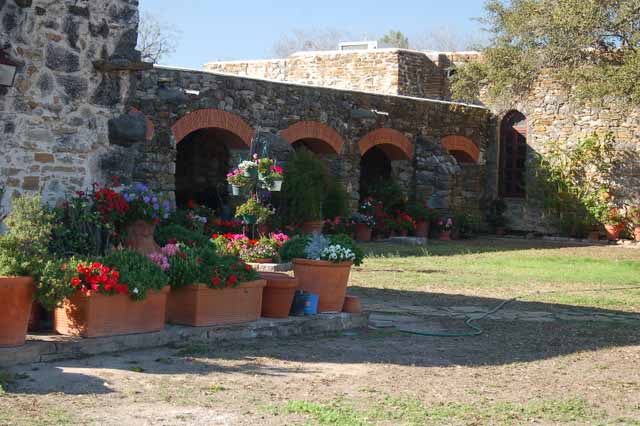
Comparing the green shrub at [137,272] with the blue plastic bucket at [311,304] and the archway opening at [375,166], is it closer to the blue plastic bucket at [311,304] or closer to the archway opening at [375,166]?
the blue plastic bucket at [311,304]

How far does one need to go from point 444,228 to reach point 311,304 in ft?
38.0

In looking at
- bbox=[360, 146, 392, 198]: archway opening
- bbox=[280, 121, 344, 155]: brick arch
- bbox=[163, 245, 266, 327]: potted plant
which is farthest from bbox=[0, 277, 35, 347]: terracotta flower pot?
bbox=[360, 146, 392, 198]: archway opening

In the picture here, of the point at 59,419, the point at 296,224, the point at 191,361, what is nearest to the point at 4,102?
the point at 191,361

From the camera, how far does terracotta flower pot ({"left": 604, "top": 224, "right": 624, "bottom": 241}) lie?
19359 millimetres

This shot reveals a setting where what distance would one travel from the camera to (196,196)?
59.5 ft

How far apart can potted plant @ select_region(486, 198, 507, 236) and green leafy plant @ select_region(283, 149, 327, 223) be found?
6782mm

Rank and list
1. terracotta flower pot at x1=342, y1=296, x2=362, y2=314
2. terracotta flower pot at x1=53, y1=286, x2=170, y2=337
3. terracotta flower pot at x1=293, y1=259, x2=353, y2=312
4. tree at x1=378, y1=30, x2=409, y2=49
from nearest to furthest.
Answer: terracotta flower pot at x1=53, y1=286, x2=170, y2=337 → terracotta flower pot at x1=293, y1=259, x2=353, y2=312 → terracotta flower pot at x1=342, y1=296, x2=362, y2=314 → tree at x1=378, y1=30, x2=409, y2=49

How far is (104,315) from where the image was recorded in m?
6.20

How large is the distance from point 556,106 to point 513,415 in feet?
53.2

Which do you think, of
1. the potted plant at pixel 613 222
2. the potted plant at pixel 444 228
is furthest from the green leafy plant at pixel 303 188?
the potted plant at pixel 613 222

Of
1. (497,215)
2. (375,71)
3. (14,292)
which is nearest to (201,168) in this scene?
(375,71)

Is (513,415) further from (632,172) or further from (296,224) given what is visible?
(632,172)

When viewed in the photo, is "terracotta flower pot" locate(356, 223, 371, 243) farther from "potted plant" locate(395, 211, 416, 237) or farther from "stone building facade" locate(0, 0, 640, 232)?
"potted plant" locate(395, 211, 416, 237)

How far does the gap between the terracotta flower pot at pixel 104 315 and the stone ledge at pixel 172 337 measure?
67mm
